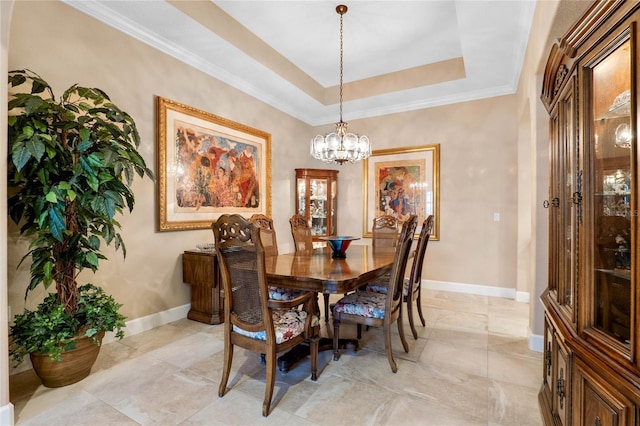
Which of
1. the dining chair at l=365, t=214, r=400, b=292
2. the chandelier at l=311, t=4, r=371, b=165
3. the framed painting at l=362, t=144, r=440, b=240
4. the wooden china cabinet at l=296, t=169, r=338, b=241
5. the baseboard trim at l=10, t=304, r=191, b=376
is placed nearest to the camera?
the baseboard trim at l=10, t=304, r=191, b=376

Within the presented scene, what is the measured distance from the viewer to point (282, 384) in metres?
2.14

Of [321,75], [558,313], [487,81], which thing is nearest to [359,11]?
[321,75]

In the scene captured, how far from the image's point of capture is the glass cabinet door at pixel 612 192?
1.03 meters

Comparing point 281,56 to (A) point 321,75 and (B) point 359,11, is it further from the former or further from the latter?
(B) point 359,11

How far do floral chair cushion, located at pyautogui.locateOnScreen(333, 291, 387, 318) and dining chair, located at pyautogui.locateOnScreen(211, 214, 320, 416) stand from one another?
43 cm

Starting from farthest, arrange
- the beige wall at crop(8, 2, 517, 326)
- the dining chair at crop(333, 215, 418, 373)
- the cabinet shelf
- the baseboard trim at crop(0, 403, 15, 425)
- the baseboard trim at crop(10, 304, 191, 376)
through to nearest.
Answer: the baseboard trim at crop(10, 304, 191, 376), the beige wall at crop(8, 2, 517, 326), the dining chair at crop(333, 215, 418, 373), the baseboard trim at crop(0, 403, 15, 425), the cabinet shelf

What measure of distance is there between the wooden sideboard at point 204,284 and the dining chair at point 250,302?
4.36 ft

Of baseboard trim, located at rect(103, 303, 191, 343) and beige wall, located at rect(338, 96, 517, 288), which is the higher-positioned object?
beige wall, located at rect(338, 96, 517, 288)

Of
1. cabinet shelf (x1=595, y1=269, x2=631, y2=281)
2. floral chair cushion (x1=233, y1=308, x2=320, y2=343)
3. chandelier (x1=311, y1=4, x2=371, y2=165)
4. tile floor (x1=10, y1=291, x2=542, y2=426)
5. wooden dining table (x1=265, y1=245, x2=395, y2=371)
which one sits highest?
chandelier (x1=311, y1=4, x2=371, y2=165)

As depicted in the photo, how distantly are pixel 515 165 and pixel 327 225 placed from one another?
9.42ft

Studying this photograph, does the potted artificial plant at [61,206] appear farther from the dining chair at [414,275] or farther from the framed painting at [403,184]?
the framed painting at [403,184]

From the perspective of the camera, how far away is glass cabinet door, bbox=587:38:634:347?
1028 mm

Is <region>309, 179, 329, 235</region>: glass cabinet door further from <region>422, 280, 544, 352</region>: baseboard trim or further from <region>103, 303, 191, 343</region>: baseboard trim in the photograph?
<region>103, 303, 191, 343</region>: baseboard trim

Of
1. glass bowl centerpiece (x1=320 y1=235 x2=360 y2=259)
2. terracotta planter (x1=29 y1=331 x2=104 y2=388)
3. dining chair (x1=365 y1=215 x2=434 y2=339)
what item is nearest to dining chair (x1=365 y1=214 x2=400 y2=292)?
dining chair (x1=365 y1=215 x2=434 y2=339)
